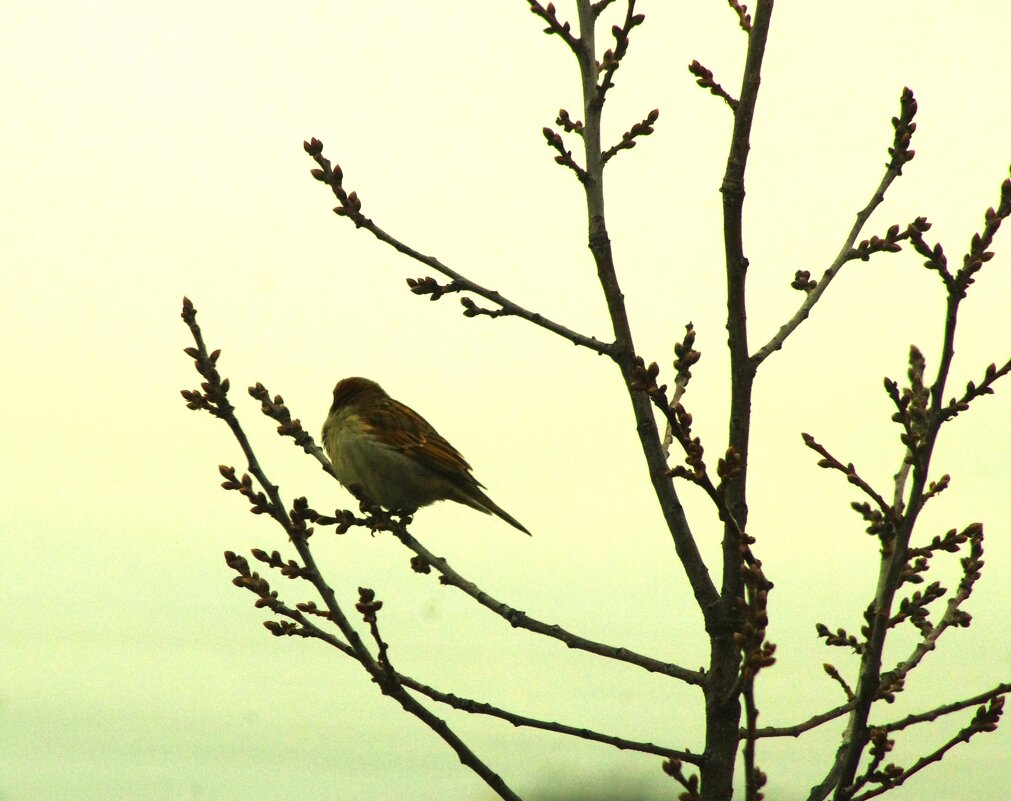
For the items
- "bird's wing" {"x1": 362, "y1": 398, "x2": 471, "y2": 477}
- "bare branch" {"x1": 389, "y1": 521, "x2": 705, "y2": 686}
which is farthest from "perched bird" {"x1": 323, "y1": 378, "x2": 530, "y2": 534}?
"bare branch" {"x1": 389, "y1": 521, "x2": 705, "y2": 686}

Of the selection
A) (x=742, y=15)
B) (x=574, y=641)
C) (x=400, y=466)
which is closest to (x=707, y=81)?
(x=742, y=15)

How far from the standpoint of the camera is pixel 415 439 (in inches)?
324

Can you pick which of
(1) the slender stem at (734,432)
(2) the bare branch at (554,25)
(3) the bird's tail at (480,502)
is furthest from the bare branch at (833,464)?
(3) the bird's tail at (480,502)

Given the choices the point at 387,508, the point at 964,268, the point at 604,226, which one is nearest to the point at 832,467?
the point at 964,268

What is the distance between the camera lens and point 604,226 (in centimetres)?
503

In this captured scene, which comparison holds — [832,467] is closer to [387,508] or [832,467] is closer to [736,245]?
[736,245]

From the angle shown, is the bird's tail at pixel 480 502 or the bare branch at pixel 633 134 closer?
the bare branch at pixel 633 134

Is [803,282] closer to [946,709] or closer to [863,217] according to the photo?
[863,217]

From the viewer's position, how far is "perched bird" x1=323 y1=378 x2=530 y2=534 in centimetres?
804

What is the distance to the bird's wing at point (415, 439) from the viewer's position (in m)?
8.11

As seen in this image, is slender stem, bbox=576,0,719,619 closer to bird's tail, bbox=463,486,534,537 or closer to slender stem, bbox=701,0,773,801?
slender stem, bbox=701,0,773,801

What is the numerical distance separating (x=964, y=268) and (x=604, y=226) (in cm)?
152

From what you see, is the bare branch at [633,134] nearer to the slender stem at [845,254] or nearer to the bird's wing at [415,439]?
the slender stem at [845,254]

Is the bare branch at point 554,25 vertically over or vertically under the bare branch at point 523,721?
over
